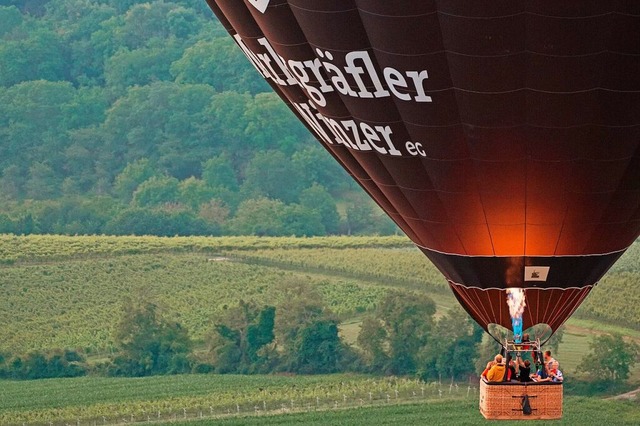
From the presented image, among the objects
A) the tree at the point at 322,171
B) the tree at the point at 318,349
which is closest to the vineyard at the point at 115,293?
the tree at the point at 318,349

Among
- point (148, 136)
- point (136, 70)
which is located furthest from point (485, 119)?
point (136, 70)

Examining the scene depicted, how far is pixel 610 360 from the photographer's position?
1249 inches

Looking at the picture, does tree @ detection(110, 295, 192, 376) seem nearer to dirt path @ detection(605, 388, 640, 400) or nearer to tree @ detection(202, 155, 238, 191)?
dirt path @ detection(605, 388, 640, 400)

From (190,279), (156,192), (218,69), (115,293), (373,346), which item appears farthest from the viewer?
(218,69)

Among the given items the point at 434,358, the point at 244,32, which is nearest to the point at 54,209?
the point at 434,358

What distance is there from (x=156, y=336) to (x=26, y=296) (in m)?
4.19

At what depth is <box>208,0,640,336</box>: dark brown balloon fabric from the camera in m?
11.6

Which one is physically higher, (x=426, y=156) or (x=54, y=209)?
(x=54, y=209)

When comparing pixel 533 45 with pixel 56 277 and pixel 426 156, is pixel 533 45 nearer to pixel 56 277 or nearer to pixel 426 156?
pixel 426 156

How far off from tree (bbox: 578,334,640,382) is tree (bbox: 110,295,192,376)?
7081 mm

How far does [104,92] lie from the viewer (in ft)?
224

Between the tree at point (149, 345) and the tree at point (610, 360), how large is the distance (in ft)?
23.2

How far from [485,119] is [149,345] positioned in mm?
23491

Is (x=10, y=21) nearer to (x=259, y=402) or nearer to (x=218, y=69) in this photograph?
(x=218, y=69)
